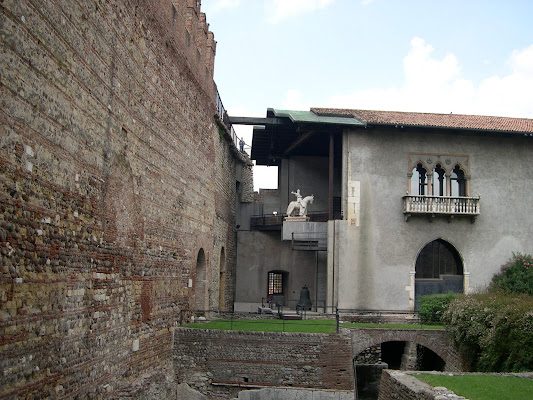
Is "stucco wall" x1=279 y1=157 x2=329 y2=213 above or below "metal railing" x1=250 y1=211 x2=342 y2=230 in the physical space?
above

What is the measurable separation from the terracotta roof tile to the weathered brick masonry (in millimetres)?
7242

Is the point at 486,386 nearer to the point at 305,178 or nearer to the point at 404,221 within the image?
the point at 404,221

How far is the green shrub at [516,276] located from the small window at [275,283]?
32.9 feet

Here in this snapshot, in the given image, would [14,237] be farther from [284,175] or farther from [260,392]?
[284,175]

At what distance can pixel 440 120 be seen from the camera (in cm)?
2242

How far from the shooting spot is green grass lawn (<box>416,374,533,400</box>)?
9.68m

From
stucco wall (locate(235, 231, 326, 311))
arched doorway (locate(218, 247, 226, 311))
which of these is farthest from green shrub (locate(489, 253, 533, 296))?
arched doorway (locate(218, 247, 226, 311))

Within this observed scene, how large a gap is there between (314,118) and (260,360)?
10.1 meters

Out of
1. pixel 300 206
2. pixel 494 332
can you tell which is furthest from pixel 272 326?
pixel 300 206

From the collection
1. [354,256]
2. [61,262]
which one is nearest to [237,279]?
[354,256]

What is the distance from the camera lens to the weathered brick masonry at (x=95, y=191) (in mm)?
7469

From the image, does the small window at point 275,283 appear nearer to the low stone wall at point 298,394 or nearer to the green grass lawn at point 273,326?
the green grass lawn at point 273,326

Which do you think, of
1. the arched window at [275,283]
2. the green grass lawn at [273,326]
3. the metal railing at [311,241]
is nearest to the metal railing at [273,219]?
the metal railing at [311,241]

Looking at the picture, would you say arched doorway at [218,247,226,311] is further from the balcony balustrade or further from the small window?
the balcony balustrade
